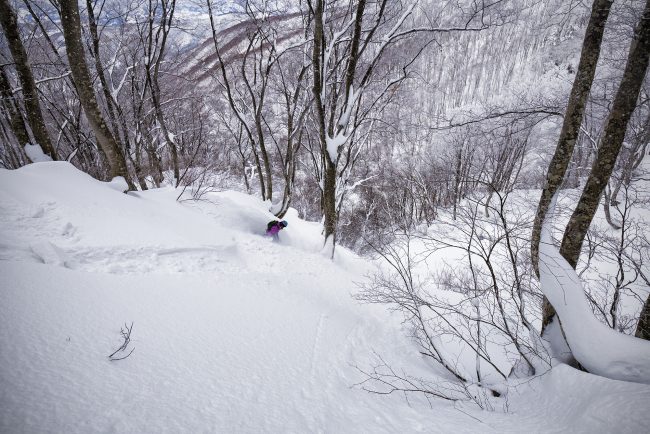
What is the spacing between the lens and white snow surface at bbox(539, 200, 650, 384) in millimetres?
2080

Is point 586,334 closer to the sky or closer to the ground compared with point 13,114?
closer to the ground

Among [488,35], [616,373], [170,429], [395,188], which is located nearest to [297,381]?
[170,429]

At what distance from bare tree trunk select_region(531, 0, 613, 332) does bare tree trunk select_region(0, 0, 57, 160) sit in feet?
25.2

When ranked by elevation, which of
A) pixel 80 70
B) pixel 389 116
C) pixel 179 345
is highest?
pixel 389 116

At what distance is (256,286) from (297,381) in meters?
1.92

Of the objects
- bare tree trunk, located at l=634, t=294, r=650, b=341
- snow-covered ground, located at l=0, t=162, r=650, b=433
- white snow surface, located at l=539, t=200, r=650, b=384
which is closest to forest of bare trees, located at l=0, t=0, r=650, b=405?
bare tree trunk, located at l=634, t=294, r=650, b=341

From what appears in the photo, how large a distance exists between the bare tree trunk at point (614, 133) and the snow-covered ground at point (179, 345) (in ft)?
5.96

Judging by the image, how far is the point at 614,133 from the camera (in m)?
3.11

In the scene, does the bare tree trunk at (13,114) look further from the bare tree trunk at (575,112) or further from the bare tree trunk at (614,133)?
the bare tree trunk at (614,133)

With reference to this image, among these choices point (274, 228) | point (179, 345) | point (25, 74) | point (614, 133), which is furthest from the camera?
point (274, 228)

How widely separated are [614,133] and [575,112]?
454 millimetres

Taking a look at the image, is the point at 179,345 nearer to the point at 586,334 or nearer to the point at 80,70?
the point at 586,334

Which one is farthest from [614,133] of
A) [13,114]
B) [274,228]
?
[13,114]

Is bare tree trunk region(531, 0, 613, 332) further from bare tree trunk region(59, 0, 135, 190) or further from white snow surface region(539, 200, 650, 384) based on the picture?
bare tree trunk region(59, 0, 135, 190)
